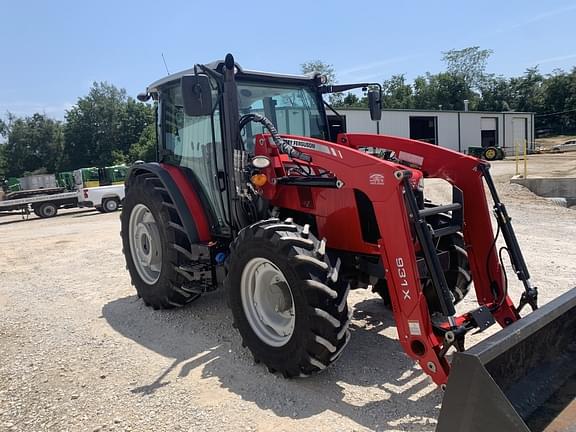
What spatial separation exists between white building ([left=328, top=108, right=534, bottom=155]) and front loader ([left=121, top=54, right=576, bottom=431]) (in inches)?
973

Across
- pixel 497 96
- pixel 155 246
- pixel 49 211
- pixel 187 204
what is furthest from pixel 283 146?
pixel 497 96

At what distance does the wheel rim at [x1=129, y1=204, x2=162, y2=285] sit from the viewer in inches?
223

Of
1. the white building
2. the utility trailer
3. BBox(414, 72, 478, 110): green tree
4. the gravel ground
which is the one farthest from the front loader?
BBox(414, 72, 478, 110): green tree

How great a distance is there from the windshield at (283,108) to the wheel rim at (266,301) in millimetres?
1251

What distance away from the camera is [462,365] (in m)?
2.26

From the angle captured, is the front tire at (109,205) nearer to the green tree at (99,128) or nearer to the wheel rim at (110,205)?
the wheel rim at (110,205)

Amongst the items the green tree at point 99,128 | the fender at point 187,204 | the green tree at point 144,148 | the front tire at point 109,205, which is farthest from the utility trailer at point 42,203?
the green tree at point 99,128

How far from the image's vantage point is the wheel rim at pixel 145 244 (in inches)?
223

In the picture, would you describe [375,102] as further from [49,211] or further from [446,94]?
[446,94]

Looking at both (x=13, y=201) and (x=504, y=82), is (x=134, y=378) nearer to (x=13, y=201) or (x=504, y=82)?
(x=13, y=201)

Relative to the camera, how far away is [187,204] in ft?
16.5

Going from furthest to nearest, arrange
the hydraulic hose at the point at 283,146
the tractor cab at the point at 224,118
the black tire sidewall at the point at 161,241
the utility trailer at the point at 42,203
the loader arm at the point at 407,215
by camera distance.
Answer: the utility trailer at the point at 42,203 → the black tire sidewall at the point at 161,241 → the tractor cab at the point at 224,118 → the hydraulic hose at the point at 283,146 → the loader arm at the point at 407,215

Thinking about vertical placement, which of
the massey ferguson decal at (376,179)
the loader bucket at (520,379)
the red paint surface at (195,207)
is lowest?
the loader bucket at (520,379)

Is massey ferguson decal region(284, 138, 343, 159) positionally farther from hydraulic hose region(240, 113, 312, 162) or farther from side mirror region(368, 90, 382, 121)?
side mirror region(368, 90, 382, 121)
